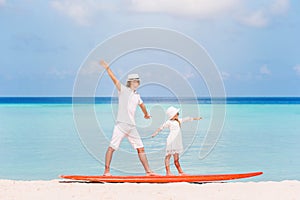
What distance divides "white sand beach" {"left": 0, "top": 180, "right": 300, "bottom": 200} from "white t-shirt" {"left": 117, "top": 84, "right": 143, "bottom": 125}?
978 millimetres

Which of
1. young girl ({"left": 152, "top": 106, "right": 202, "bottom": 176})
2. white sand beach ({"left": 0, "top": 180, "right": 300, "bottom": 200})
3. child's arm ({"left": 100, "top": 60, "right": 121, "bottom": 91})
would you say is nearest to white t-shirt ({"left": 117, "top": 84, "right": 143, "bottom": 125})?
child's arm ({"left": 100, "top": 60, "right": 121, "bottom": 91})

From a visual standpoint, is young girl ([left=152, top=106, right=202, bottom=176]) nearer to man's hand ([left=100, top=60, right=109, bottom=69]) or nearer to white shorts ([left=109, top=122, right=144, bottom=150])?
white shorts ([left=109, top=122, right=144, bottom=150])

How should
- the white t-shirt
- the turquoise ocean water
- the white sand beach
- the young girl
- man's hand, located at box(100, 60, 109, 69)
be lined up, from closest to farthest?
1. the white sand beach
2. man's hand, located at box(100, 60, 109, 69)
3. the white t-shirt
4. the young girl
5. the turquoise ocean water

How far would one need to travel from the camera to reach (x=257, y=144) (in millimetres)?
15734

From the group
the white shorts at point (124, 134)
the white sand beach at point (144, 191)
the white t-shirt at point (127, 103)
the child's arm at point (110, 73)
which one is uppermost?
the child's arm at point (110, 73)

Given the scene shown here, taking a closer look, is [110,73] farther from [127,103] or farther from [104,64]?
[127,103]

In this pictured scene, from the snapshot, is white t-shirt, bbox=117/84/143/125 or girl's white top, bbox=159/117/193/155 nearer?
white t-shirt, bbox=117/84/143/125

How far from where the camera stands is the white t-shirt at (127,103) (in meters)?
7.19

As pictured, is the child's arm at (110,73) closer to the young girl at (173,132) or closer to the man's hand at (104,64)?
the man's hand at (104,64)

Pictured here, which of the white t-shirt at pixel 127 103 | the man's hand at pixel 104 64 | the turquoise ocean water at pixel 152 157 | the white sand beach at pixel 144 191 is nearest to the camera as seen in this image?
the white sand beach at pixel 144 191

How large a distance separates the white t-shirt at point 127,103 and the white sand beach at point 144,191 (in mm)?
978

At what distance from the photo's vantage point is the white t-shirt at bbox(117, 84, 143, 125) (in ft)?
23.6

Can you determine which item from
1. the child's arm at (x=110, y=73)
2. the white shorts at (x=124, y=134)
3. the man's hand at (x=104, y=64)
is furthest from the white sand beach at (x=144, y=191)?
the man's hand at (x=104, y=64)

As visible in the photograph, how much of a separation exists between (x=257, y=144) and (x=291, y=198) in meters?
9.61
